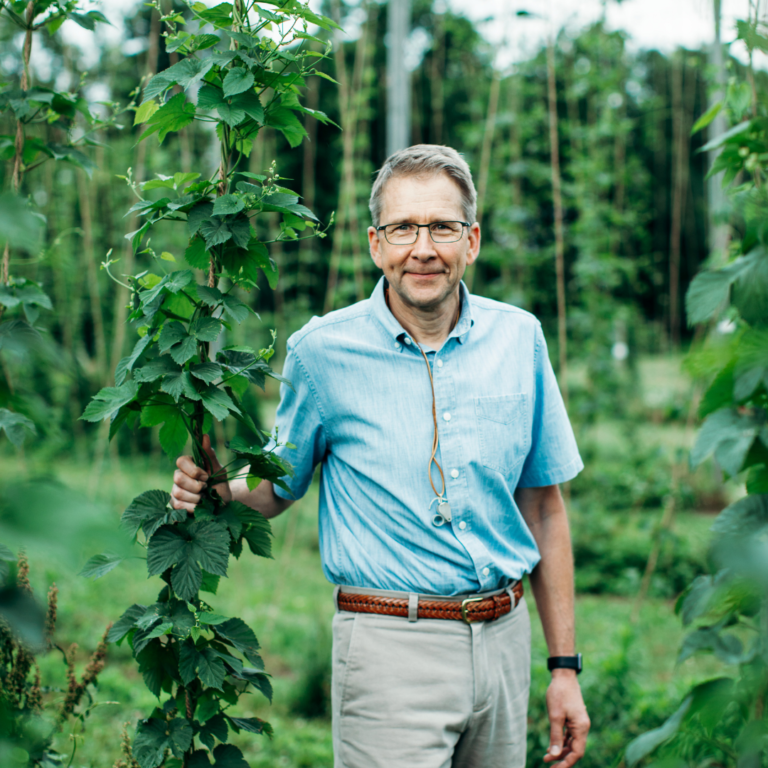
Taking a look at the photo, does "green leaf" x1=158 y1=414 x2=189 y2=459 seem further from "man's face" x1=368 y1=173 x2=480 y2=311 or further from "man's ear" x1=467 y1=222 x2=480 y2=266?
"man's ear" x1=467 y1=222 x2=480 y2=266

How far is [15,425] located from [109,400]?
33cm

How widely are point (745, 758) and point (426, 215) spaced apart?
4.61 ft

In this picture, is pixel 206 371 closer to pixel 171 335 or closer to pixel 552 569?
pixel 171 335

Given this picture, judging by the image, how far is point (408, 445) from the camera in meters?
1.88

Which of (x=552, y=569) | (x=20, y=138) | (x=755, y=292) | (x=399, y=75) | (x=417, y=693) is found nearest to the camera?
(x=755, y=292)

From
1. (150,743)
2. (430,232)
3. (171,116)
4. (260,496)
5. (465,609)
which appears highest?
(171,116)

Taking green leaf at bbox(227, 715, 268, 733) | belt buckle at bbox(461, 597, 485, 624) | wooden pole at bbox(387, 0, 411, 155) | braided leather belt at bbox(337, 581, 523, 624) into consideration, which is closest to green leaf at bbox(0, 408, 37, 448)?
green leaf at bbox(227, 715, 268, 733)

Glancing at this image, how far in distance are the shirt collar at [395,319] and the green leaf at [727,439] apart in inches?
37.3

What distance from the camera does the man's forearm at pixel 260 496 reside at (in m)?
1.86

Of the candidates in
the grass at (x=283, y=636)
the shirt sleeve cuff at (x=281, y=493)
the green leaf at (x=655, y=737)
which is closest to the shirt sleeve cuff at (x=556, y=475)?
the shirt sleeve cuff at (x=281, y=493)

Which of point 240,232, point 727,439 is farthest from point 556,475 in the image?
point 240,232

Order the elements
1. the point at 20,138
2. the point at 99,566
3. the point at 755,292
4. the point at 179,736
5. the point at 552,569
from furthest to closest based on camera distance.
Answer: the point at 552,569 < the point at 20,138 < the point at 179,736 < the point at 99,566 < the point at 755,292

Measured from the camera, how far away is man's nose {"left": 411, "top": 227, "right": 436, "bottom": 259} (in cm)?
186

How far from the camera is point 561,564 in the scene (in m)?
2.10
